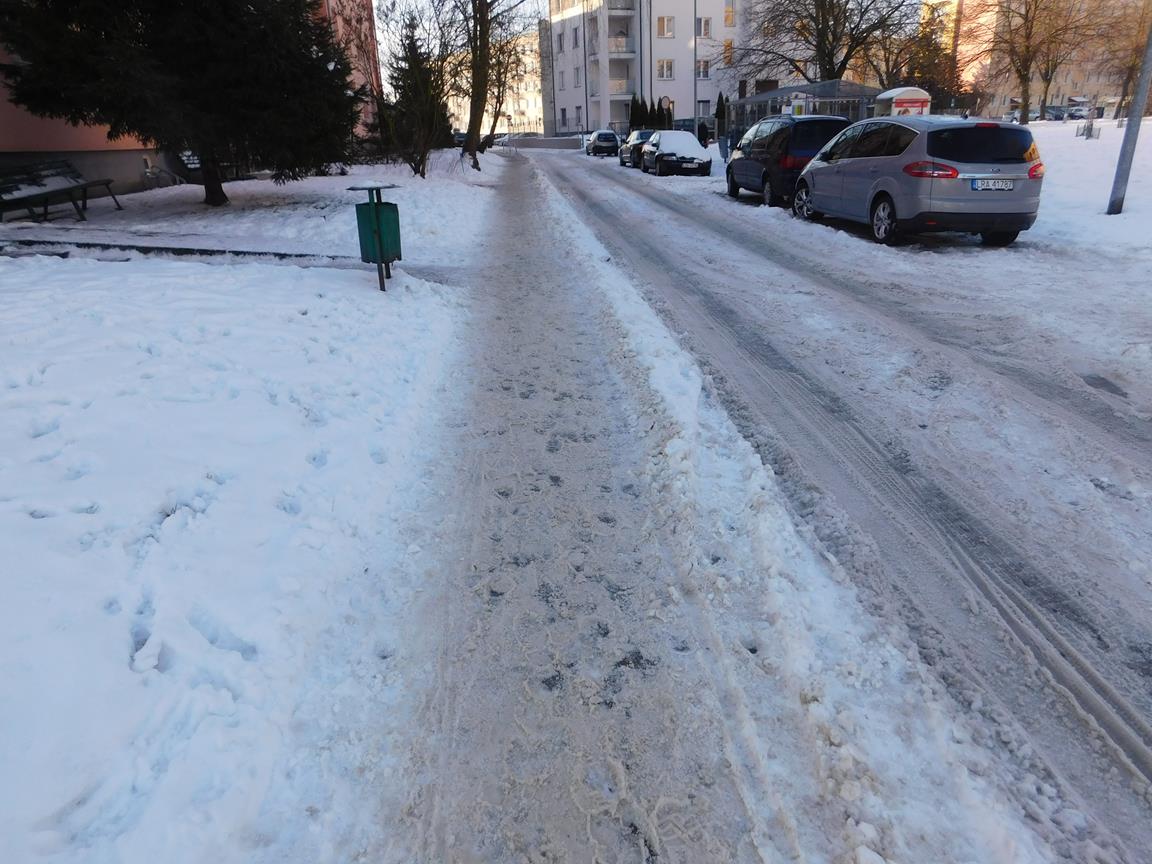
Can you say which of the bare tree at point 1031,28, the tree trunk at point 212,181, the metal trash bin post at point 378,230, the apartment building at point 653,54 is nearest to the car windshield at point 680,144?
the tree trunk at point 212,181

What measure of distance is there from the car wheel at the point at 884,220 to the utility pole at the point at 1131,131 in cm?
349

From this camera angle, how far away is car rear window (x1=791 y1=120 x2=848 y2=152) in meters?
14.8

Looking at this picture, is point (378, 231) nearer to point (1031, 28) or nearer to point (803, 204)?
point (803, 204)

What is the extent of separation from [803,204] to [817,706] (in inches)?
495

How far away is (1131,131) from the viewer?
Answer: 10477 millimetres

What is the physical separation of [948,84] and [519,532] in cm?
4798

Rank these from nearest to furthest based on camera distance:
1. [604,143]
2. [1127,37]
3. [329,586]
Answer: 1. [329,586]
2. [1127,37]
3. [604,143]

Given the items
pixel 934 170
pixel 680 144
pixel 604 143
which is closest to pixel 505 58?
pixel 680 144

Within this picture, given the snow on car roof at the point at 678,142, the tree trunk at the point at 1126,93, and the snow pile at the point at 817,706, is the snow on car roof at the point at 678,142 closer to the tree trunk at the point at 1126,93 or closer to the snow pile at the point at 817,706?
the snow pile at the point at 817,706

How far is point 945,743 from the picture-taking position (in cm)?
238

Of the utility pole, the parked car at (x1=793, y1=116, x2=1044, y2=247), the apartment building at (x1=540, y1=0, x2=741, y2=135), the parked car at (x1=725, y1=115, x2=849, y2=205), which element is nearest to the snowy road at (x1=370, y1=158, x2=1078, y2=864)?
the parked car at (x1=793, y1=116, x2=1044, y2=247)

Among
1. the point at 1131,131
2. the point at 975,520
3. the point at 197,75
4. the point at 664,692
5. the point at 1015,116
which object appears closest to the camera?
the point at 664,692

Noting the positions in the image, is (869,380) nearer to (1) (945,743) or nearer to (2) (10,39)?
(1) (945,743)

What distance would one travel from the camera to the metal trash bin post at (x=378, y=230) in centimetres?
740
